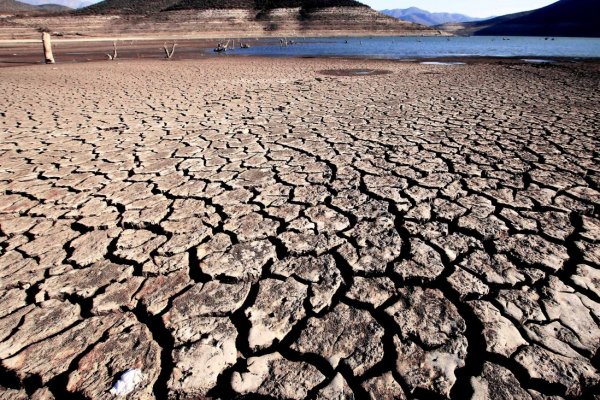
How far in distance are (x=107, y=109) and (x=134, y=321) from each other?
213 inches

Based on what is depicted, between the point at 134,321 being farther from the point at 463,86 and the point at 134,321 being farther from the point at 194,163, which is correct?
the point at 463,86

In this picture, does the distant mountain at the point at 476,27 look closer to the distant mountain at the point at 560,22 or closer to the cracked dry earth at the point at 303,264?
the distant mountain at the point at 560,22

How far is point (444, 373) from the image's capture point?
1206 millimetres

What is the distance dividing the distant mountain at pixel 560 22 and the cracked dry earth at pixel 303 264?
108 m

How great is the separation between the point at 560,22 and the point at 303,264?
12414cm

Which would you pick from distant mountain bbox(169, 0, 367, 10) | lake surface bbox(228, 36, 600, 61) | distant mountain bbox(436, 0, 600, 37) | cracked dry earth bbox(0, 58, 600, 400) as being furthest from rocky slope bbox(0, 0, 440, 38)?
cracked dry earth bbox(0, 58, 600, 400)

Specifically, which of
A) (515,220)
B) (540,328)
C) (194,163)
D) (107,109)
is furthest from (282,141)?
(107,109)

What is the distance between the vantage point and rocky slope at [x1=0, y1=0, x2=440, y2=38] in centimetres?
4903

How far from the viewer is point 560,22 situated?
88.8 metres

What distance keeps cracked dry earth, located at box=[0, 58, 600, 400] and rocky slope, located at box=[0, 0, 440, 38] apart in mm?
53251

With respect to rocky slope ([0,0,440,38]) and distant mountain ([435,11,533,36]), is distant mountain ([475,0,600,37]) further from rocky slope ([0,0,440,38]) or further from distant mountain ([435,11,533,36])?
rocky slope ([0,0,440,38])

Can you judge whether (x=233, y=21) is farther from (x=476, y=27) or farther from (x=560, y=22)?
(x=476, y=27)

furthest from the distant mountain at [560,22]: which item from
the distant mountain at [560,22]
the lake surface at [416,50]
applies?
the lake surface at [416,50]

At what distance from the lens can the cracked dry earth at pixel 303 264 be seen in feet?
4.01
